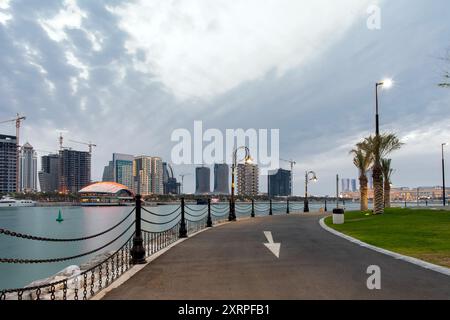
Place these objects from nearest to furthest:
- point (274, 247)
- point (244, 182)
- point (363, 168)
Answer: point (274, 247)
point (363, 168)
point (244, 182)

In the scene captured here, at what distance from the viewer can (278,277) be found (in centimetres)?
730

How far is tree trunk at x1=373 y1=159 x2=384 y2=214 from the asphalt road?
20.0 metres

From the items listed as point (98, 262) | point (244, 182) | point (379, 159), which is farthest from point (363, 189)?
point (244, 182)

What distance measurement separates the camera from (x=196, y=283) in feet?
22.5

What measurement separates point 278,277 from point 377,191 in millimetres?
26126

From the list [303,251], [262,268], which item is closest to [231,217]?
[303,251]

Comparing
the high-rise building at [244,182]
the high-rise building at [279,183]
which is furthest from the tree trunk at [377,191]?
the high-rise building at [279,183]

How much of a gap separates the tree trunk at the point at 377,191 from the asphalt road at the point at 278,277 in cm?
2004

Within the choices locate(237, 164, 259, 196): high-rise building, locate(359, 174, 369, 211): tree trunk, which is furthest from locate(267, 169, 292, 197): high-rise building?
locate(359, 174, 369, 211): tree trunk

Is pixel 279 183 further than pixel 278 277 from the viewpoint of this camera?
Yes

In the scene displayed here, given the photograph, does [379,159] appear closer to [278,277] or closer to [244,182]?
[278,277]
